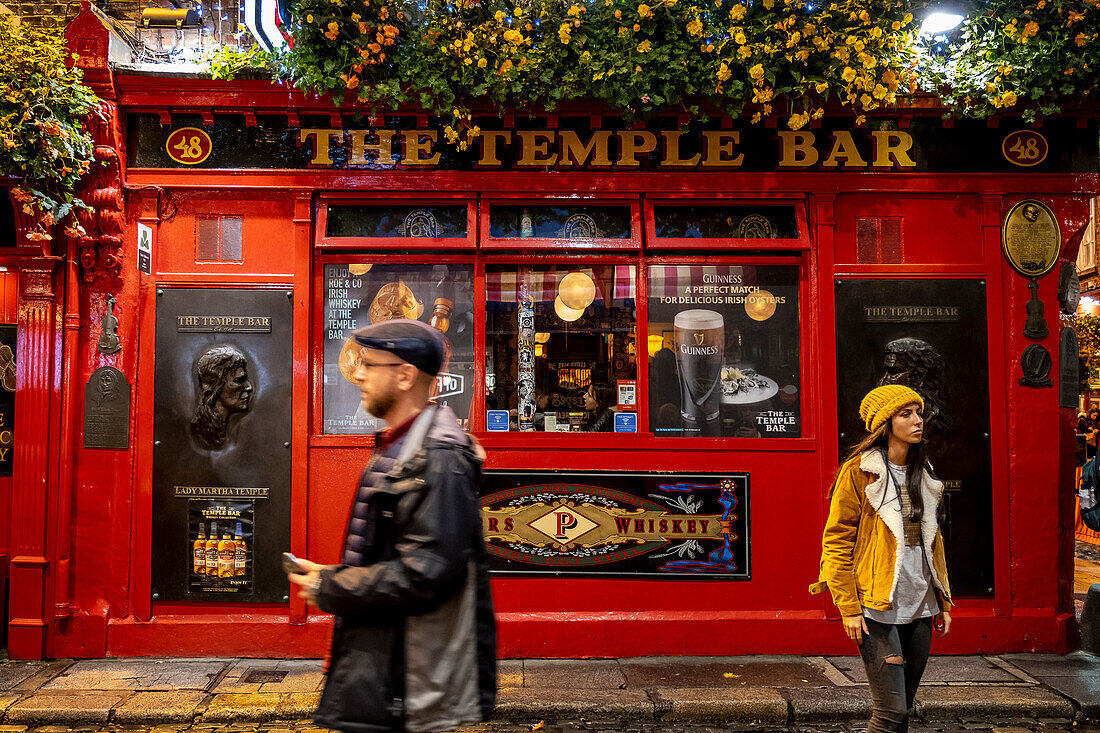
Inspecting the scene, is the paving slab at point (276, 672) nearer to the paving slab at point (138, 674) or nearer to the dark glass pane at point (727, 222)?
the paving slab at point (138, 674)

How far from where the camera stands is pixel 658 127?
21.1 ft

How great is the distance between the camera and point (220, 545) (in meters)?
6.24

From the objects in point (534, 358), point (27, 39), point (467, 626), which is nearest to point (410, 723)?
point (467, 626)

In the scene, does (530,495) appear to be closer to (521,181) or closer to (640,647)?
(640,647)

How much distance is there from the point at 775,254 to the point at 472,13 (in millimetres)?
3209

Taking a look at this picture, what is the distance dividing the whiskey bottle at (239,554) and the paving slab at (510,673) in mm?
2317

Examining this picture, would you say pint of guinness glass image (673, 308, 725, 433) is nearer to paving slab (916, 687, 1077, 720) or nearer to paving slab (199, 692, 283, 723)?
paving slab (916, 687, 1077, 720)

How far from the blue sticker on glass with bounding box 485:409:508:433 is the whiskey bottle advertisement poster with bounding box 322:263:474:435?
0.61 feet

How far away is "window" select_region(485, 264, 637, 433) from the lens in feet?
21.3

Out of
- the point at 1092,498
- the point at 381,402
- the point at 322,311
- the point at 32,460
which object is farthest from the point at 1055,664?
the point at 32,460

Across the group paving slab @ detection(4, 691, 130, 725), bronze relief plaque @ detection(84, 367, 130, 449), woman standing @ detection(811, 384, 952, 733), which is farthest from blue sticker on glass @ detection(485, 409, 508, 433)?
paving slab @ detection(4, 691, 130, 725)

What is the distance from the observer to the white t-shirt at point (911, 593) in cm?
356

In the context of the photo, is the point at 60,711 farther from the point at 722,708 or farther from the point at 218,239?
the point at 722,708

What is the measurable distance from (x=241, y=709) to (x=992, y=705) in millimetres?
5235
